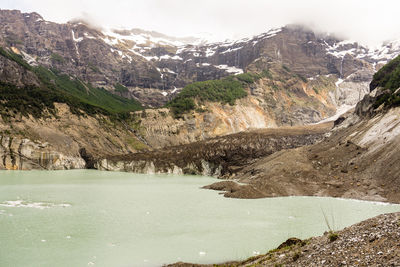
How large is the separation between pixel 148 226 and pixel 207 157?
223 ft

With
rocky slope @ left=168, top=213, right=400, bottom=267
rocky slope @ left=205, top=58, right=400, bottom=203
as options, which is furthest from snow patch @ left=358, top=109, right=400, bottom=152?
rocky slope @ left=168, top=213, right=400, bottom=267

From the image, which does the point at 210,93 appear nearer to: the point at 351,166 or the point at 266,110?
the point at 266,110

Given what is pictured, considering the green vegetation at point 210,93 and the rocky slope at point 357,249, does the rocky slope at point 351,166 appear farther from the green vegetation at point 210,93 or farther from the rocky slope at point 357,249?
the green vegetation at point 210,93

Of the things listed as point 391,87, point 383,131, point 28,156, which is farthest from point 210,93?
point 383,131

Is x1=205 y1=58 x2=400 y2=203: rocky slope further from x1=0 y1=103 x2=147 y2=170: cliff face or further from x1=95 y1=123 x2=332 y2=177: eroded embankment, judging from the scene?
x1=0 y1=103 x2=147 y2=170: cliff face

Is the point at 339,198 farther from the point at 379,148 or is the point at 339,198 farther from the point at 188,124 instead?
the point at 188,124

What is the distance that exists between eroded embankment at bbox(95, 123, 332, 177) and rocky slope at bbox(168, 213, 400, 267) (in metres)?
71.7

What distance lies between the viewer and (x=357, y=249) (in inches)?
436

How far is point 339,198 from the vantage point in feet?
133

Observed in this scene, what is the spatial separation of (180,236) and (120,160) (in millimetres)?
75171

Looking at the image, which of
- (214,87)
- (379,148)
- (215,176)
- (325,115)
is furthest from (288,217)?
(325,115)

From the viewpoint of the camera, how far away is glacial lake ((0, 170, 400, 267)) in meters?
17.2

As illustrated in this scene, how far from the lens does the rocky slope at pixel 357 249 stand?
10.1 m

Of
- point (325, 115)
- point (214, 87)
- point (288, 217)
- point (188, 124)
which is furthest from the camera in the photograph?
point (325, 115)
